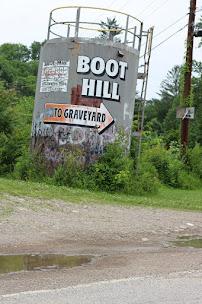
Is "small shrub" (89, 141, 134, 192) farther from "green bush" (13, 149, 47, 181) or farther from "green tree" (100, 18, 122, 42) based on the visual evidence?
"green tree" (100, 18, 122, 42)

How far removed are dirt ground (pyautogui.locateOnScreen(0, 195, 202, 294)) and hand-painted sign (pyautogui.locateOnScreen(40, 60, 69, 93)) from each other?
5.43 metres

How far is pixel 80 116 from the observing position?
1747 cm

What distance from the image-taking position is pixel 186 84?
2719 cm

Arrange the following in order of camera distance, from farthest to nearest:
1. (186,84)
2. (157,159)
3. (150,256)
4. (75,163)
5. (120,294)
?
(186,84) < (157,159) < (75,163) < (150,256) < (120,294)

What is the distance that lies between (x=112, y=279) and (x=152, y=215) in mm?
6212

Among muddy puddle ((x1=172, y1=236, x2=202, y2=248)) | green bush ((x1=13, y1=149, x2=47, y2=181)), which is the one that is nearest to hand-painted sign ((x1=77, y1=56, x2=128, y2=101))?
green bush ((x1=13, y1=149, x2=47, y2=181))

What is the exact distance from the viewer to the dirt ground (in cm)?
734

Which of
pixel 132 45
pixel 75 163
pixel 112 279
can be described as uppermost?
pixel 132 45

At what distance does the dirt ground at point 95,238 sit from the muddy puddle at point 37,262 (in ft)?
0.64

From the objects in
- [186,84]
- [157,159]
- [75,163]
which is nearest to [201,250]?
[75,163]

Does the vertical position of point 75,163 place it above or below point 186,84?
below

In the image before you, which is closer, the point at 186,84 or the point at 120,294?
the point at 120,294

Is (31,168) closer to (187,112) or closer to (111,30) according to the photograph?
(111,30)

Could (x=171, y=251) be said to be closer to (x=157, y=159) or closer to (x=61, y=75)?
(x=61, y=75)
